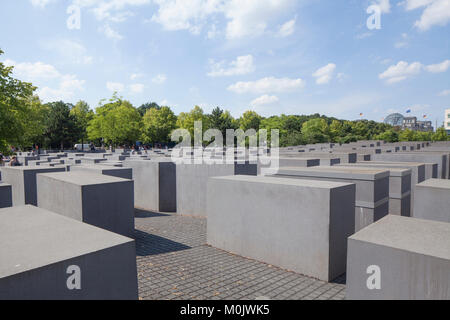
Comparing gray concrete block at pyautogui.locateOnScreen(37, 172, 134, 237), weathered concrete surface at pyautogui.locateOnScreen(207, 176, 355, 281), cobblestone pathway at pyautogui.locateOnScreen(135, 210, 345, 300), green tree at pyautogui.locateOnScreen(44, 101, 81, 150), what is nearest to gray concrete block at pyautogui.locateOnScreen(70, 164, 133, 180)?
gray concrete block at pyautogui.locateOnScreen(37, 172, 134, 237)

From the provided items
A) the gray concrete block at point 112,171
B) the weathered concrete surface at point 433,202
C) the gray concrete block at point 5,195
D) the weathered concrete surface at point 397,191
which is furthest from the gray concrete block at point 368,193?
the gray concrete block at point 5,195

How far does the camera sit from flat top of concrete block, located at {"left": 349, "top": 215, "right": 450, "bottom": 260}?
362cm

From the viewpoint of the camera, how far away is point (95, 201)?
7883mm

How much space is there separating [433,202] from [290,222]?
2.86 metres

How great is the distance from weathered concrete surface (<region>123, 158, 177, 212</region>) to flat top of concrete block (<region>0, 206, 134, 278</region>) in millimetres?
8944

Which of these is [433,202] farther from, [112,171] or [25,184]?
[25,184]

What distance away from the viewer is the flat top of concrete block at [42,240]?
3.11 m

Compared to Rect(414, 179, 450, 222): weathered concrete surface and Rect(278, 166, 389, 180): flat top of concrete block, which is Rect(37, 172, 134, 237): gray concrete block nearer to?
Rect(278, 166, 389, 180): flat top of concrete block

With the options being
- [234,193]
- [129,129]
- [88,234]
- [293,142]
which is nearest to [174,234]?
[234,193]

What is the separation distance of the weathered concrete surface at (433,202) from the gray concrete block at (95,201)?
22.7ft

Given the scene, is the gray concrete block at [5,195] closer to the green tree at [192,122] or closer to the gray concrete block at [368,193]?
the gray concrete block at [368,193]
